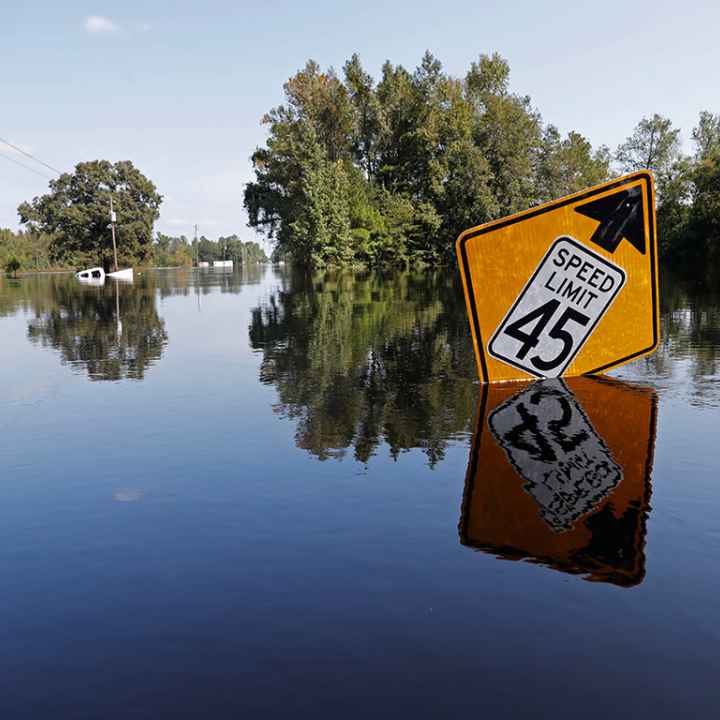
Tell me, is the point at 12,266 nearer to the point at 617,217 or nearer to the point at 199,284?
the point at 199,284

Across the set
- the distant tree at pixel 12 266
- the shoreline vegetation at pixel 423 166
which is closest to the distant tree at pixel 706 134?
the shoreline vegetation at pixel 423 166

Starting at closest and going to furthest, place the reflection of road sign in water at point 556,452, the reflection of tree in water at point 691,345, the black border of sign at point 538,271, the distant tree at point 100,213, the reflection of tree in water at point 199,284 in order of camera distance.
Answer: the reflection of road sign in water at point 556,452
the black border of sign at point 538,271
the reflection of tree in water at point 691,345
the reflection of tree in water at point 199,284
the distant tree at point 100,213

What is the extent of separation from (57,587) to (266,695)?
2383 mm

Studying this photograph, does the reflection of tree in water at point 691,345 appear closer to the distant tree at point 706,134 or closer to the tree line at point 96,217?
the distant tree at point 706,134

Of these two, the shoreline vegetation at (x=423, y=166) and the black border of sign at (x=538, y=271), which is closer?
the black border of sign at (x=538, y=271)

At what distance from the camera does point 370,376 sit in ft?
47.2

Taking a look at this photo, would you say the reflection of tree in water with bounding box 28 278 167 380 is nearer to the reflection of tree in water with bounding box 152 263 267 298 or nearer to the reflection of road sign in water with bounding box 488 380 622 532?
the reflection of road sign in water with bounding box 488 380 622 532

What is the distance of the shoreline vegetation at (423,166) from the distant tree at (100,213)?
124ft

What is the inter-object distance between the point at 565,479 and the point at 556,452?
3.54ft

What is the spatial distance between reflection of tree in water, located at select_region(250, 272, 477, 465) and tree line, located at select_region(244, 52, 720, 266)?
178 ft

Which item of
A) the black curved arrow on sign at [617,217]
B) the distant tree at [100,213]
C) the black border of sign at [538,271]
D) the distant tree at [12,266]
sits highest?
the distant tree at [100,213]

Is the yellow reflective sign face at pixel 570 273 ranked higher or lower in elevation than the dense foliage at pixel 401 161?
lower

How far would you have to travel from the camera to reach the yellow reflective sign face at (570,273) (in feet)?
36.4

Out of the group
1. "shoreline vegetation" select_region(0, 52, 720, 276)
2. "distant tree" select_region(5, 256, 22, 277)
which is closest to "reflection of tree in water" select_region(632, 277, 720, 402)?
"shoreline vegetation" select_region(0, 52, 720, 276)
